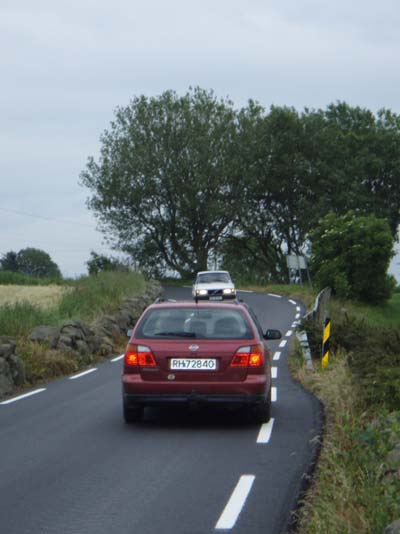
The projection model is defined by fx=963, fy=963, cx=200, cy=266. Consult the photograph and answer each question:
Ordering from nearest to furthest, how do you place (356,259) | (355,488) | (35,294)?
(355,488)
(35,294)
(356,259)

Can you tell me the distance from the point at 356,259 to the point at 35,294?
1901 cm

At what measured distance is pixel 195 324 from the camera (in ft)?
38.8

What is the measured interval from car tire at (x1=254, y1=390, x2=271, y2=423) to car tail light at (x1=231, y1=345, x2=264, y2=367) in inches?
22.3

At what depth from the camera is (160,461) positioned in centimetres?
926

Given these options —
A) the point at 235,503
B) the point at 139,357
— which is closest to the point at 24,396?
the point at 139,357

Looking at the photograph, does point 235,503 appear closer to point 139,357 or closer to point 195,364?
point 195,364

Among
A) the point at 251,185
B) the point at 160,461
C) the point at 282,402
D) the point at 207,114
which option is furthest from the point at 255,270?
the point at 160,461

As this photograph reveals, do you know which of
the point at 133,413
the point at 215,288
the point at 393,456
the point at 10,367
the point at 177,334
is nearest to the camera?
the point at 393,456

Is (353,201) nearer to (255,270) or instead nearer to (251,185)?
(251,185)

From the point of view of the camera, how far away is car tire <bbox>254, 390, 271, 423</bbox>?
11.8m

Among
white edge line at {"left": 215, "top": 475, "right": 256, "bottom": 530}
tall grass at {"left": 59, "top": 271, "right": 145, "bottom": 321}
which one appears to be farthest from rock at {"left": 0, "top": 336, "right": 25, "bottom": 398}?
white edge line at {"left": 215, "top": 475, "right": 256, "bottom": 530}

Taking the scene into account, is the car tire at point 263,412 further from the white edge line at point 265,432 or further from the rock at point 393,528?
the rock at point 393,528

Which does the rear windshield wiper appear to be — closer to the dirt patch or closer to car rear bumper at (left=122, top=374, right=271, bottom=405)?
car rear bumper at (left=122, top=374, right=271, bottom=405)

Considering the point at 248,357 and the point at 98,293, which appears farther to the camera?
the point at 98,293
